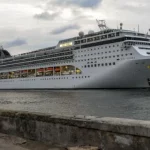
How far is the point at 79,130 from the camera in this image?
4723 millimetres

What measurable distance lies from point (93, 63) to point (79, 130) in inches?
2061

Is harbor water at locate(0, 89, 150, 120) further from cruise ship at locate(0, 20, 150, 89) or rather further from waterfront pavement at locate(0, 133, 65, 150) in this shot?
cruise ship at locate(0, 20, 150, 89)

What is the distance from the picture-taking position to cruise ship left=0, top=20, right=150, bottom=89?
167 ft

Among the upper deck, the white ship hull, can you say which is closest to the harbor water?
the white ship hull

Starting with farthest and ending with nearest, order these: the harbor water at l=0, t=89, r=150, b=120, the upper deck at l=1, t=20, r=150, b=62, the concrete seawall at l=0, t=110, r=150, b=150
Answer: the upper deck at l=1, t=20, r=150, b=62
the harbor water at l=0, t=89, r=150, b=120
the concrete seawall at l=0, t=110, r=150, b=150

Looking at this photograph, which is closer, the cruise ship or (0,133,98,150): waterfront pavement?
(0,133,98,150): waterfront pavement

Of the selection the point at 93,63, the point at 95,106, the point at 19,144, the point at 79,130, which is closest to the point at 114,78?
the point at 93,63

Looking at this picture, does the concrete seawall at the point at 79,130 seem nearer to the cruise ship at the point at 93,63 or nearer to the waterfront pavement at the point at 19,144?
the waterfront pavement at the point at 19,144

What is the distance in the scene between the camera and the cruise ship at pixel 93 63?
167ft

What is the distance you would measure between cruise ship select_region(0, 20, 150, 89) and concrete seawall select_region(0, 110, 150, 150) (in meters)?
44.8

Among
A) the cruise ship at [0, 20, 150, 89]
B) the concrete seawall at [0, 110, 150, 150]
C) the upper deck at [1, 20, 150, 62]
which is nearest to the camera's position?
the concrete seawall at [0, 110, 150, 150]

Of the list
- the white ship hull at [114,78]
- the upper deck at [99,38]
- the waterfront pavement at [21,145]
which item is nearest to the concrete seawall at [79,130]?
the waterfront pavement at [21,145]

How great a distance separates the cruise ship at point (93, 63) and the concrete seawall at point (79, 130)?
1765 inches

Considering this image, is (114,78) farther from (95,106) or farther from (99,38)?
(95,106)
